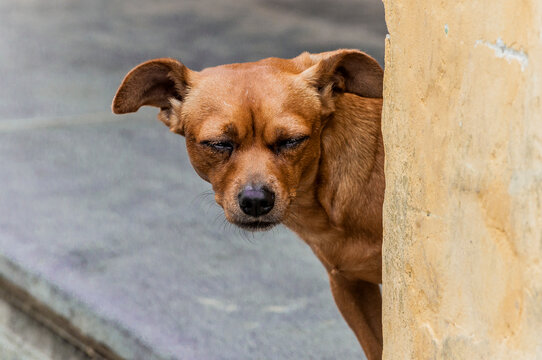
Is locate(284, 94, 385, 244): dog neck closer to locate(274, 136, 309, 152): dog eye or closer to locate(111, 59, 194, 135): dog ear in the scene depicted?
locate(274, 136, 309, 152): dog eye

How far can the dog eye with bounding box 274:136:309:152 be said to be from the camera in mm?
2982

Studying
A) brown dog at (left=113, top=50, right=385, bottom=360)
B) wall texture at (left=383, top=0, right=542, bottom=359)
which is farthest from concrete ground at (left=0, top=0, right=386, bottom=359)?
wall texture at (left=383, top=0, right=542, bottom=359)

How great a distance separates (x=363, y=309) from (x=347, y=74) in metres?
0.98

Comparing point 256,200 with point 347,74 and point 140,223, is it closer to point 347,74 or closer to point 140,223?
point 347,74

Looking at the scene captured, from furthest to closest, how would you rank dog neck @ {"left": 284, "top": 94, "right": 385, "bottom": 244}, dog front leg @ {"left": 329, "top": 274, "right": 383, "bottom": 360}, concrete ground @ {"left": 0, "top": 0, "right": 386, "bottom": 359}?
concrete ground @ {"left": 0, "top": 0, "right": 386, "bottom": 359}, dog front leg @ {"left": 329, "top": 274, "right": 383, "bottom": 360}, dog neck @ {"left": 284, "top": 94, "right": 385, "bottom": 244}

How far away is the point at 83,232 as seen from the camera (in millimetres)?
4945

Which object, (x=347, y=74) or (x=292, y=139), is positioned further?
(x=347, y=74)

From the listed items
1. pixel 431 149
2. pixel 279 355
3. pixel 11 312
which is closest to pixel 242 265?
pixel 279 355

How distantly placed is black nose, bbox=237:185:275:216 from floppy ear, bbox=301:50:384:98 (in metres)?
0.46

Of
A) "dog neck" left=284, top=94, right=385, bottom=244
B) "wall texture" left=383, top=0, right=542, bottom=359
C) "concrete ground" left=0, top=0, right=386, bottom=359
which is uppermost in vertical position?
"wall texture" left=383, top=0, right=542, bottom=359

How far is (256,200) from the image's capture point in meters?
2.90

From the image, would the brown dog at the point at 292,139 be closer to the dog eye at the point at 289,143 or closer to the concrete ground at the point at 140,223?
the dog eye at the point at 289,143

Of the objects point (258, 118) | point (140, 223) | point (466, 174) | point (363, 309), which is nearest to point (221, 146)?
point (258, 118)

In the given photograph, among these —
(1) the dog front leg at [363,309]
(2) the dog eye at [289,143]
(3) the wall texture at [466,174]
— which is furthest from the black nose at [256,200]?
(3) the wall texture at [466,174]
